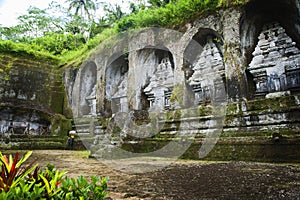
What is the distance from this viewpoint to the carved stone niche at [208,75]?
887 centimetres

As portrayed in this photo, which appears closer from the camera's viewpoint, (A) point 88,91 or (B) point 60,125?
(B) point 60,125

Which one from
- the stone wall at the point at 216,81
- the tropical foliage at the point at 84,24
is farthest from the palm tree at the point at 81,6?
the stone wall at the point at 216,81

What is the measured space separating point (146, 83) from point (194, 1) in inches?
178

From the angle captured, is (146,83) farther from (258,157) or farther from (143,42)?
(258,157)

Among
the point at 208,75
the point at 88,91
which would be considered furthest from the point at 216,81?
the point at 88,91

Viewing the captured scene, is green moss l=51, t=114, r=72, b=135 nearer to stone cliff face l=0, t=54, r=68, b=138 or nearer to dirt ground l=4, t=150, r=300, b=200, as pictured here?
stone cliff face l=0, t=54, r=68, b=138

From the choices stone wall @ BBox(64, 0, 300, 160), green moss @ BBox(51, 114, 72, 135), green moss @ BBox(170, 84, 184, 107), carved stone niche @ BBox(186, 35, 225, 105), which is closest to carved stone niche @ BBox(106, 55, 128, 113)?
stone wall @ BBox(64, 0, 300, 160)

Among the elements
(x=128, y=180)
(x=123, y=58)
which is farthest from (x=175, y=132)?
(x=123, y=58)

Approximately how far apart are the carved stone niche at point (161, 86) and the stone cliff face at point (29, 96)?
5418 millimetres

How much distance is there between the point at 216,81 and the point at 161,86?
293cm

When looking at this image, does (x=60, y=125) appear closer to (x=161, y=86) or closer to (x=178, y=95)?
(x=161, y=86)

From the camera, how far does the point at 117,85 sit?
13.7 m

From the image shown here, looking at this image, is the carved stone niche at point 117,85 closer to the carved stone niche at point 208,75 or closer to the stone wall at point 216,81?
the stone wall at point 216,81

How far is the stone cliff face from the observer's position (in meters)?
12.1
